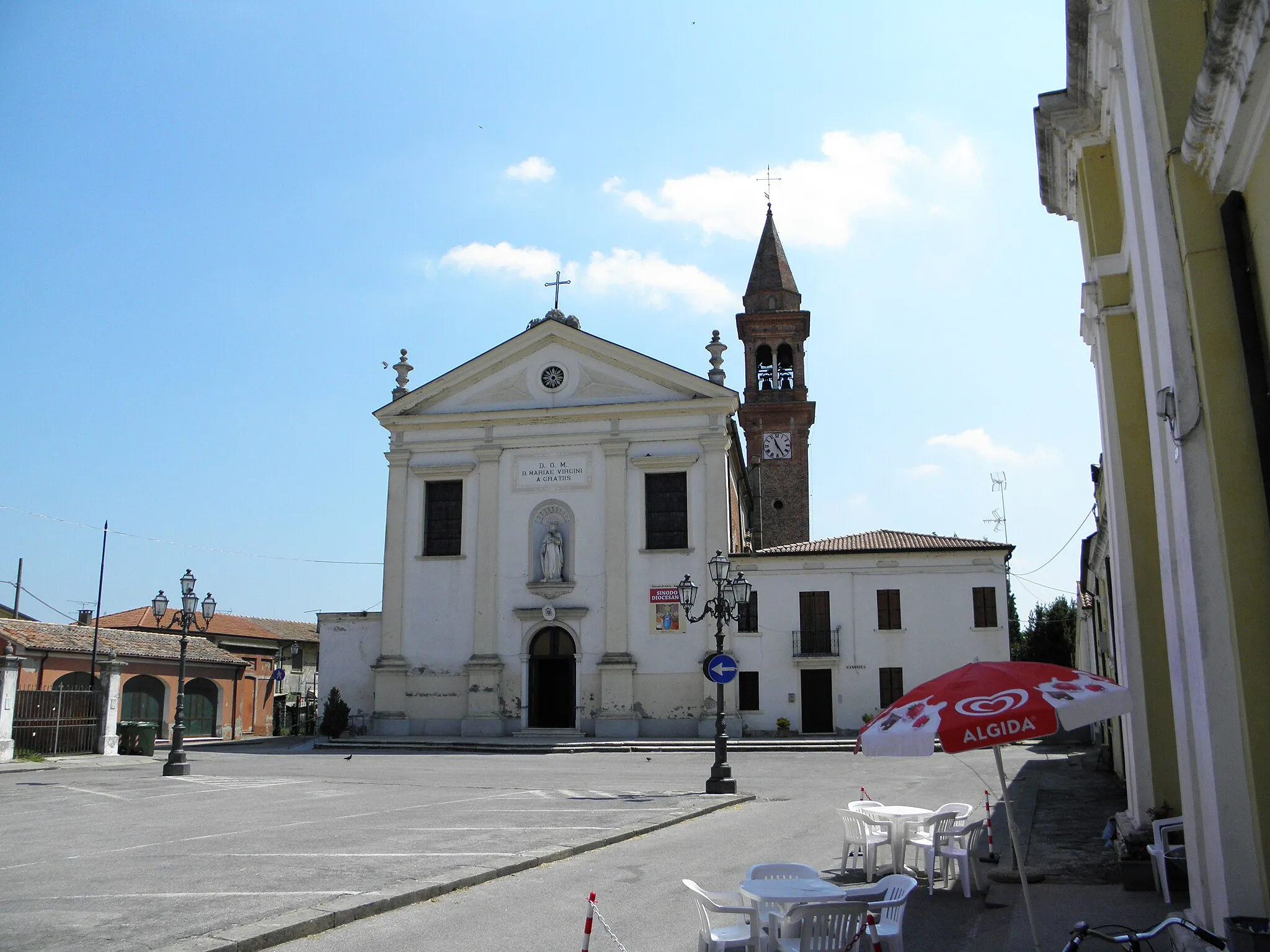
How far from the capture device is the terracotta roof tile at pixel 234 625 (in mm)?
51188

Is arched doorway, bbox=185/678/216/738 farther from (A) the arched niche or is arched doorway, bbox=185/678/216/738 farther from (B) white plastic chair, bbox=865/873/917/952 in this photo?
(B) white plastic chair, bbox=865/873/917/952

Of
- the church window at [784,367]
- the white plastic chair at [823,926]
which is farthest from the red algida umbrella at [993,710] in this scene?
the church window at [784,367]

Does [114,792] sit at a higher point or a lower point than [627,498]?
lower

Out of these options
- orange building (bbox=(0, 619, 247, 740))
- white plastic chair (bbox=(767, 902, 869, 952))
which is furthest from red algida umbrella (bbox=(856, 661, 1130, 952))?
orange building (bbox=(0, 619, 247, 740))

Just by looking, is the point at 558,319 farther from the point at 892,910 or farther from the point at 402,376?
the point at 892,910

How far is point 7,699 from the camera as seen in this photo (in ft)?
76.6

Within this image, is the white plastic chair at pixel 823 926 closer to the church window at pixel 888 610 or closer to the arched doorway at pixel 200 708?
the church window at pixel 888 610

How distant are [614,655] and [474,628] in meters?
4.90

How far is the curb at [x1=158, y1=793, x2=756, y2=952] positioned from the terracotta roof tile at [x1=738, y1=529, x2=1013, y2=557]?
77.0ft

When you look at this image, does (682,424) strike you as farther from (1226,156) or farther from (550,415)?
(1226,156)

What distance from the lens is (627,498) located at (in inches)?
1341

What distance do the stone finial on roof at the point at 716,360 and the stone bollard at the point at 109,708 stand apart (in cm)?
2009

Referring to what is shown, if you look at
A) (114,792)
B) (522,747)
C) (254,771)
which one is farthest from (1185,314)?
(522,747)

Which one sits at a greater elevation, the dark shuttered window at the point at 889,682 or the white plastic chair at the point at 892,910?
the dark shuttered window at the point at 889,682
